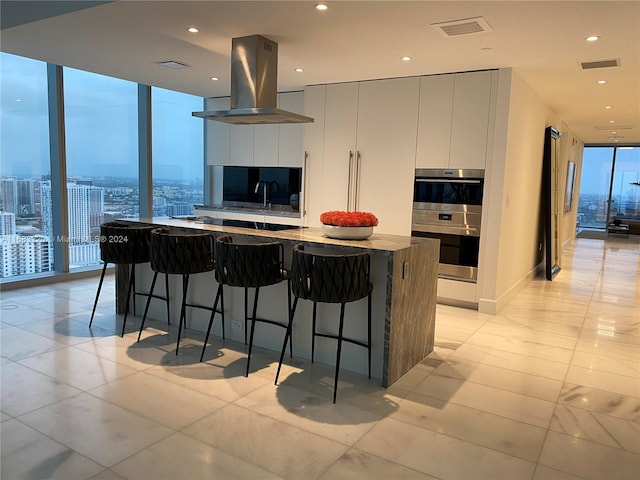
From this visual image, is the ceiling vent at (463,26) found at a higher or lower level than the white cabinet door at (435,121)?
higher

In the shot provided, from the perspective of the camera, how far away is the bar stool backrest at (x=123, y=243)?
4016mm

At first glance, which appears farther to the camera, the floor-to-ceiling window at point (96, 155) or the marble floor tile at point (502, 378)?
the floor-to-ceiling window at point (96, 155)

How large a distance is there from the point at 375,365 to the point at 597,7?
279 cm

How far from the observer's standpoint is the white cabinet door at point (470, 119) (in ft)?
16.0

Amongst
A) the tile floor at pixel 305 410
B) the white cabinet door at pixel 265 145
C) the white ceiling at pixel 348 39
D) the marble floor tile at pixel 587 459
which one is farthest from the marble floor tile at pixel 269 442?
the white cabinet door at pixel 265 145

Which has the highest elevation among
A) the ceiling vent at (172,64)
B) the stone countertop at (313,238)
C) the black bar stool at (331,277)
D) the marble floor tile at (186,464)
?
the ceiling vent at (172,64)

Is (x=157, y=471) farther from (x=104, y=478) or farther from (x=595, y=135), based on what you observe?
(x=595, y=135)

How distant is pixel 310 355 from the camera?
3596 millimetres

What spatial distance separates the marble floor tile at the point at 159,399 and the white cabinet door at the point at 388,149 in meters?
3.29

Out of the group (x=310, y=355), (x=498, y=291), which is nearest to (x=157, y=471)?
(x=310, y=355)

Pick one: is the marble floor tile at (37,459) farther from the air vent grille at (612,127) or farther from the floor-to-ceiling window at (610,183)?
the floor-to-ceiling window at (610,183)

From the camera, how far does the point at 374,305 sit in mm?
3281

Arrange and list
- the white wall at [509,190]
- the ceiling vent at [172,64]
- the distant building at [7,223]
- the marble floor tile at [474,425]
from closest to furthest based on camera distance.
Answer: the marble floor tile at [474,425]
the white wall at [509,190]
the ceiling vent at [172,64]
the distant building at [7,223]

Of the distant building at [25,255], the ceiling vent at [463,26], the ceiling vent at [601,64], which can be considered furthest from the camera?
the distant building at [25,255]
